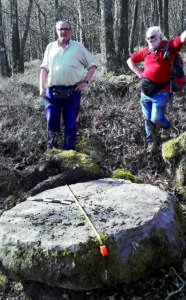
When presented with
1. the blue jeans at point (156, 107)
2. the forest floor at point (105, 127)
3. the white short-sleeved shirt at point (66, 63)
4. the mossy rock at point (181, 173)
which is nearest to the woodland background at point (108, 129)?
the forest floor at point (105, 127)

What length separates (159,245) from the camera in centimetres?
228

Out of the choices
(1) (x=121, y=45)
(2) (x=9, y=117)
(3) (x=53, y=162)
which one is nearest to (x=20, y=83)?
(2) (x=9, y=117)

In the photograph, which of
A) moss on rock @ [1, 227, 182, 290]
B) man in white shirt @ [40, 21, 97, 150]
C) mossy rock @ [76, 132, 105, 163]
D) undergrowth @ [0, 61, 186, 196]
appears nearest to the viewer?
moss on rock @ [1, 227, 182, 290]

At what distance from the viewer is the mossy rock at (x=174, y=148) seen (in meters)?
3.98

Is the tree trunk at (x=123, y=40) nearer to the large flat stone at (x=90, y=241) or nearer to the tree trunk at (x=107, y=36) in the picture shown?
the tree trunk at (x=107, y=36)

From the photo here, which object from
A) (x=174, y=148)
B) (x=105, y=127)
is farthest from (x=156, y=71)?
(x=105, y=127)

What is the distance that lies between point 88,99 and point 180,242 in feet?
15.4

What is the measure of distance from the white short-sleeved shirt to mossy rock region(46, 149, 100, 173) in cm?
111

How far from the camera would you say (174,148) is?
4.04 meters

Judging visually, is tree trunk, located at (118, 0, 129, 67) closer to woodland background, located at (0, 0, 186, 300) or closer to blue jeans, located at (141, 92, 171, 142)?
woodland background, located at (0, 0, 186, 300)

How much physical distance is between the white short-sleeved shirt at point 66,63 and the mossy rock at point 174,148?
68.9 inches

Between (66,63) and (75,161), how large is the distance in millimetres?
1524

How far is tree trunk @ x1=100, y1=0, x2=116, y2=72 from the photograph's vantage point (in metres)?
7.51

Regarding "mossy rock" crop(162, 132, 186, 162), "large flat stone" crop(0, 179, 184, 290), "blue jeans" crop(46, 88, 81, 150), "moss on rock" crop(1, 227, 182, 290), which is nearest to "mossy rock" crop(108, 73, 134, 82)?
"blue jeans" crop(46, 88, 81, 150)
